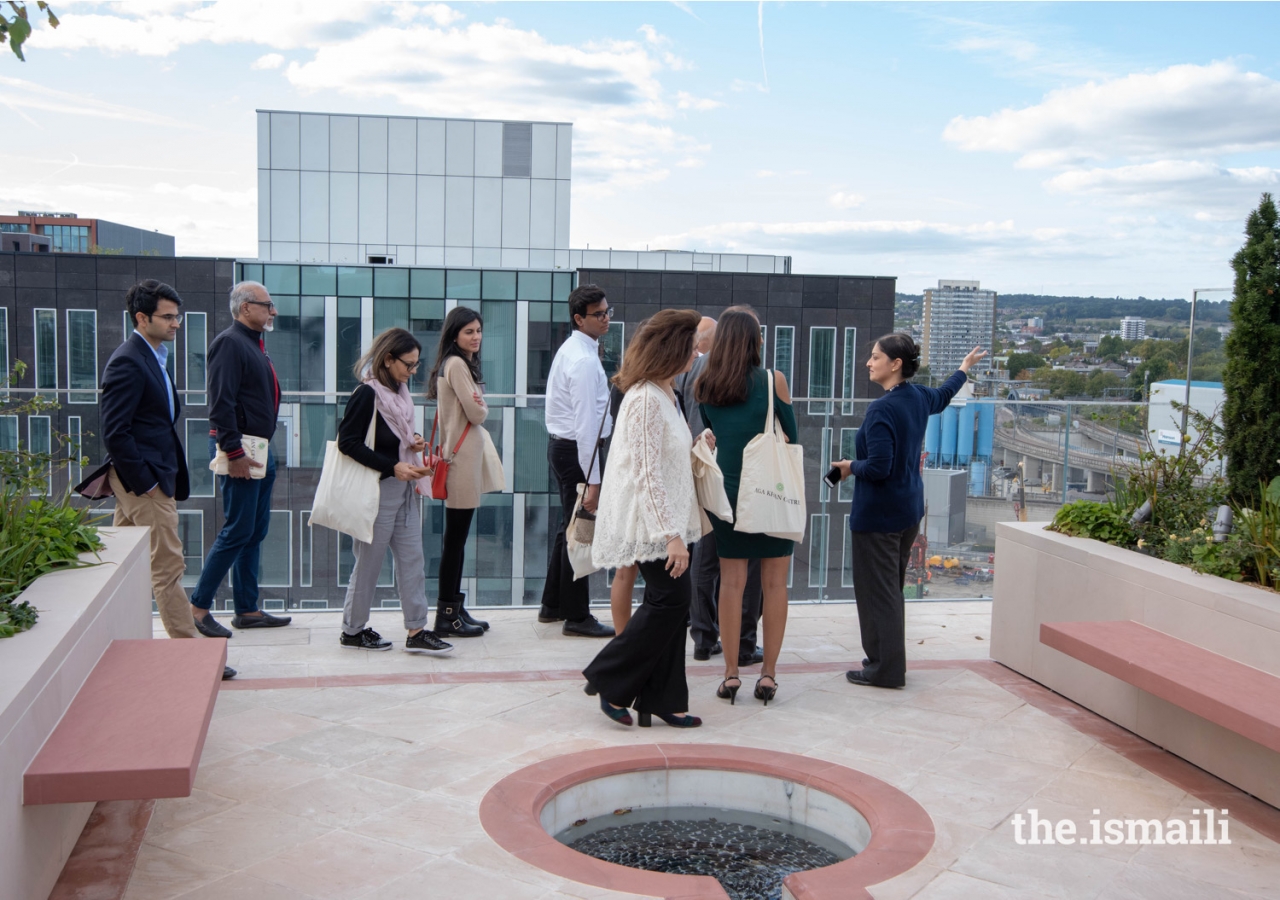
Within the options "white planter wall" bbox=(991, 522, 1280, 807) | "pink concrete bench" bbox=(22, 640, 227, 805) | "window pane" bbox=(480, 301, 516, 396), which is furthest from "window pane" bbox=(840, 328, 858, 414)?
"pink concrete bench" bbox=(22, 640, 227, 805)

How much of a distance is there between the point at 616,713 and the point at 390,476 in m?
2.02

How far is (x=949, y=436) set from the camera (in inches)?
322

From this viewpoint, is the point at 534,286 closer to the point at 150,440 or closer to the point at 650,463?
the point at 150,440

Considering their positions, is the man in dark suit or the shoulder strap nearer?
the shoulder strap

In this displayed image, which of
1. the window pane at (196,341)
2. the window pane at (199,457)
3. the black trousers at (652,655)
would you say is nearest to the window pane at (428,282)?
the window pane at (196,341)

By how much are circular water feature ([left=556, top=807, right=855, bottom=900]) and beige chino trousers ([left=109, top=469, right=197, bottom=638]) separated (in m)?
2.62

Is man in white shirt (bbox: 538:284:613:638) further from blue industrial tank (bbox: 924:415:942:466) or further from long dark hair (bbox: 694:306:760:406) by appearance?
blue industrial tank (bbox: 924:415:942:466)

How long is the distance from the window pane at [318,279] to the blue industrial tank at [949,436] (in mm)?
30722

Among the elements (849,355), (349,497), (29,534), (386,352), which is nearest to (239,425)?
(349,497)

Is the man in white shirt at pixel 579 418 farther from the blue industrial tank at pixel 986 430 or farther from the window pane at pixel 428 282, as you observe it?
the window pane at pixel 428 282

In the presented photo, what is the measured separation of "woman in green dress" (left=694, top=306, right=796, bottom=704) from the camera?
5.02 meters

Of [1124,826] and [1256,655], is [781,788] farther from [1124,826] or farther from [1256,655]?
[1256,655]

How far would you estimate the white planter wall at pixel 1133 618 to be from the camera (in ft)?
13.8

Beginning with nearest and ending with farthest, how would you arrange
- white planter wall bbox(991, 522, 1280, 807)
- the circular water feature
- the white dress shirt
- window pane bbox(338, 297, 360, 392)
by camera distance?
the circular water feature → white planter wall bbox(991, 522, 1280, 807) → the white dress shirt → window pane bbox(338, 297, 360, 392)
